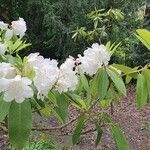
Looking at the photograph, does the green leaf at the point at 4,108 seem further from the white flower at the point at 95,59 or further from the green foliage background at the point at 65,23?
the green foliage background at the point at 65,23

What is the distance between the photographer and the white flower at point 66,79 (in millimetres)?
1340

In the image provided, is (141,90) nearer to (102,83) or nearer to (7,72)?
(102,83)

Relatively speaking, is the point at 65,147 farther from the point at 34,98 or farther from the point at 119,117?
the point at 34,98

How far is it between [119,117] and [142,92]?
5.39 m

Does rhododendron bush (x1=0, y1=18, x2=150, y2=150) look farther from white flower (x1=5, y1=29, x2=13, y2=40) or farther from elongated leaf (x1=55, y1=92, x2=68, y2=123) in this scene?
white flower (x1=5, y1=29, x2=13, y2=40)

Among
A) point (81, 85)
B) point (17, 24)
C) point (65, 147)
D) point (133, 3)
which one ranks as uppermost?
point (133, 3)

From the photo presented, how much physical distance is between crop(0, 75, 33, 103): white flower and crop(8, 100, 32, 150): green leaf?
0.02 metres

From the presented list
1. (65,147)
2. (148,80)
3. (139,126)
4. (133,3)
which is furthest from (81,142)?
(148,80)

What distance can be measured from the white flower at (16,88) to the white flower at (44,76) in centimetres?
5

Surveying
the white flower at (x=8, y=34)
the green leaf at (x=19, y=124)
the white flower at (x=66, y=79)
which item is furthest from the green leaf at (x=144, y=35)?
the white flower at (x=8, y=34)

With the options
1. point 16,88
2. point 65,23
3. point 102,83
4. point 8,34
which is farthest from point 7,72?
point 65,23

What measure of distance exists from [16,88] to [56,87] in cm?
21

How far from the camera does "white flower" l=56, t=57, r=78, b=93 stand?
1.34 meters

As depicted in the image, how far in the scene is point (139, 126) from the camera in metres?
6.51
